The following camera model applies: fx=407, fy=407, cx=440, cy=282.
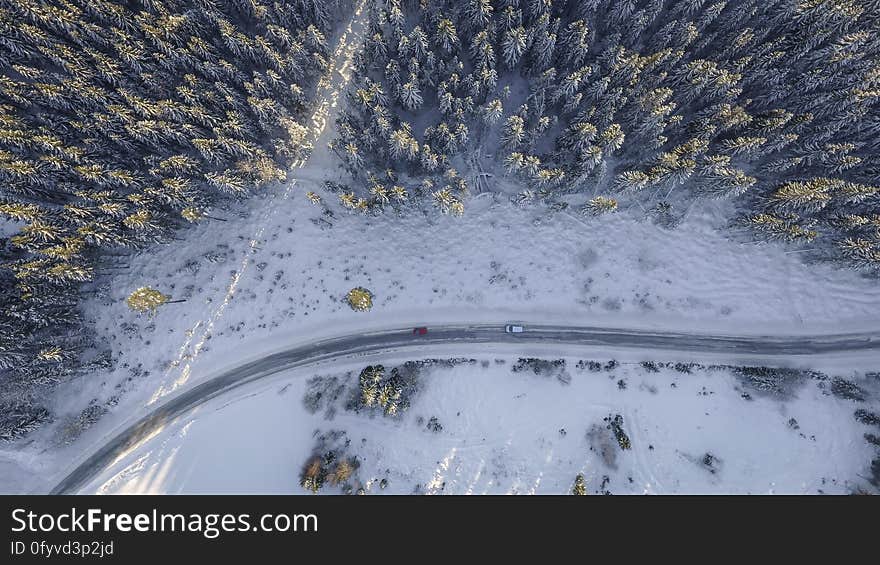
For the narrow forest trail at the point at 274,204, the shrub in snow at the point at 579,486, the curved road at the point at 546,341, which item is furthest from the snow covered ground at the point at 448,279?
the shrub in snow at the point at 579,486

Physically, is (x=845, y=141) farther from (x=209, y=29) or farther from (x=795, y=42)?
(x=209, y=29)

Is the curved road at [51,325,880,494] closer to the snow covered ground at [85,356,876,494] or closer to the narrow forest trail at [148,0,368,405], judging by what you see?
the snow covered ground at [85,356,876,494]

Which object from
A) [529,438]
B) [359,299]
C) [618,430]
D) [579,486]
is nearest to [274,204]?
[359,299]

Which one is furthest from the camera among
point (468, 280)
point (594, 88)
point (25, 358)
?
point (468, 280)

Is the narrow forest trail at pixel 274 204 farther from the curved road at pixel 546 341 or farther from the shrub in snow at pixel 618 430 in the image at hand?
the shrub in snow at pixel 618 430

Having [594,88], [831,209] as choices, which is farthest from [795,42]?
[594,88]

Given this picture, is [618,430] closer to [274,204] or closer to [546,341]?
[546,341]

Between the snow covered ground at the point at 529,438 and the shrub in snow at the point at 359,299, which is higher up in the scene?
the shrub in snow at the point at 359,299
